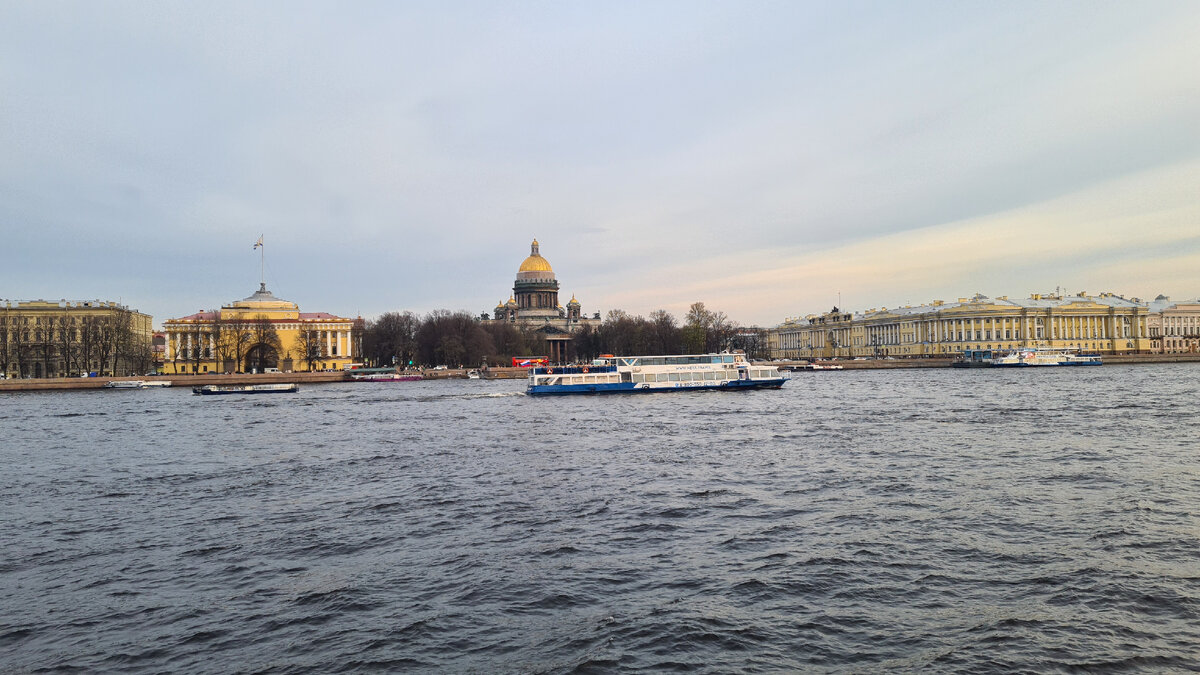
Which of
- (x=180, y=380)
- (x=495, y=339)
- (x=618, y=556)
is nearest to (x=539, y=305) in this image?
(x=495, y=339)

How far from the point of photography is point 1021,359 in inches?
3920

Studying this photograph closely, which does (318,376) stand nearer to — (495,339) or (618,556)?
(495,339)

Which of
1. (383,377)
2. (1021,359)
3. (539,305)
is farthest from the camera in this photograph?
(539,305)

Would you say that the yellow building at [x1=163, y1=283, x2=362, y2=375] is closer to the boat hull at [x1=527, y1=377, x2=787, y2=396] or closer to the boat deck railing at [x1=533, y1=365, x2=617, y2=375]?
the boat deck railing at [x1=533, y1=365, x2=617, y2=375]

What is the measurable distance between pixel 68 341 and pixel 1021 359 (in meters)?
107

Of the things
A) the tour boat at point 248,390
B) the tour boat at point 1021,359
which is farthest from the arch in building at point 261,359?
the tour boat at point 1021,359

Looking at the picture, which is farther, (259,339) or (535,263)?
(535,263)

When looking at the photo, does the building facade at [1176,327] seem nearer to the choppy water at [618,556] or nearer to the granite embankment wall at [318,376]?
the granite embankment wall at [318,376]

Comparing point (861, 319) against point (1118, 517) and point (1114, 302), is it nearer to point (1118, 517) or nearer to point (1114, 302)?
point (1114, 302)

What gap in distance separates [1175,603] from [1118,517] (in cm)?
476

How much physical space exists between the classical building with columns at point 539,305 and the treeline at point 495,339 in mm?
23507

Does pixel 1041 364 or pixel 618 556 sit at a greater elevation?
pixel 1041 364

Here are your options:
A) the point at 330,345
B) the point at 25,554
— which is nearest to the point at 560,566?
the point at 25,554

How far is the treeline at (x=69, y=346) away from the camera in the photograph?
88750mm
